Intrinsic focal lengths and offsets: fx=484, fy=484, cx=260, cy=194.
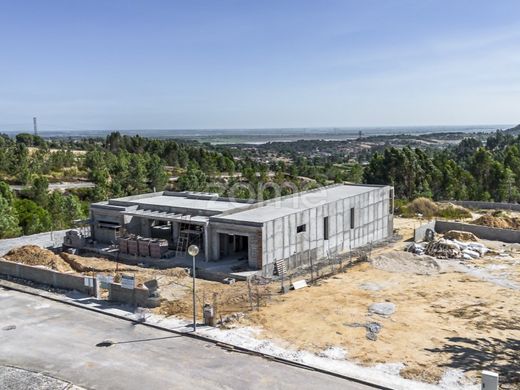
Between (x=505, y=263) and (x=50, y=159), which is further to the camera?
(x=50, y=159)

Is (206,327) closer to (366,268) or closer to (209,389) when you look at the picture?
(209,389)

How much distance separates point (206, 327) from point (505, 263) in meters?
19.5

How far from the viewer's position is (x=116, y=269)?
83.5ft

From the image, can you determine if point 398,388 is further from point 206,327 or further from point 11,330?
point 11,330

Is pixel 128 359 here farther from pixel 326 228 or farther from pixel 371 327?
pixel 326 228

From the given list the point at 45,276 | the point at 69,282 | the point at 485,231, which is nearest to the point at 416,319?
the point at 69,282

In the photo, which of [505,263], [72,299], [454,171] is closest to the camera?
[72,299]

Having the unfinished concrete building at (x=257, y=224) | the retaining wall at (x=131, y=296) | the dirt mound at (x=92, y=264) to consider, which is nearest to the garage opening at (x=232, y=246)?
the unfinished concrete building at (x=257, y=224)

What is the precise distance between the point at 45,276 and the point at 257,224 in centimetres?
1025

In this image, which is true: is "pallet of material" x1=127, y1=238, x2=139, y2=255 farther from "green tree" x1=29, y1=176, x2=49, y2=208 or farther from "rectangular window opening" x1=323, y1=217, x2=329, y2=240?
"green tree" x1=29, y1=176, x2=49, y2=208

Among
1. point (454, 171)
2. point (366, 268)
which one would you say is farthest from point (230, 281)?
point (454, 171)

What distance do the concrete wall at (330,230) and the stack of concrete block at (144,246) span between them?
7079 mm

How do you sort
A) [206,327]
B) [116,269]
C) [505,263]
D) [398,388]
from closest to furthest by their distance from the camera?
[398,388] < [206,327] < [116,269] < [505,263]

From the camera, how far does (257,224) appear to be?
24219mm
